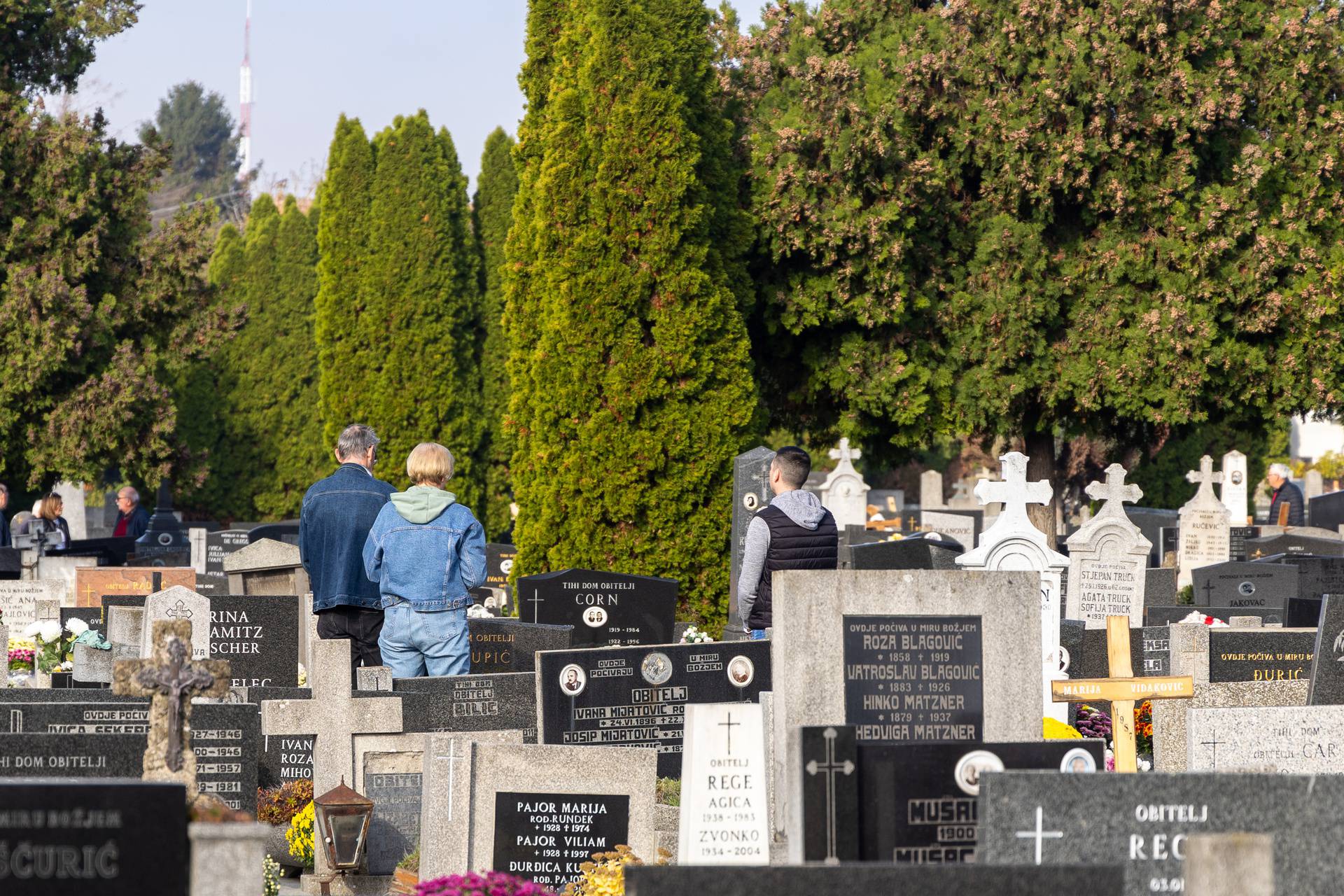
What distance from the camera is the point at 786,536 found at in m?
7.86

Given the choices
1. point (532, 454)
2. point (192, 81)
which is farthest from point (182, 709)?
point (192, 81)

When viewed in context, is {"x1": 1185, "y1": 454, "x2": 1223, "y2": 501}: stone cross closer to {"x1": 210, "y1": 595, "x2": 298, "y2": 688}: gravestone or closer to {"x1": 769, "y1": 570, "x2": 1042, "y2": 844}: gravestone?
{"x1": 210, "y1": 595, "x2": 298, "y2": 688}: gravestone

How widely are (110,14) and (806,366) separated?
11085 mm

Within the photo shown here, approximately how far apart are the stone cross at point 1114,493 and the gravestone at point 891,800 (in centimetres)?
926

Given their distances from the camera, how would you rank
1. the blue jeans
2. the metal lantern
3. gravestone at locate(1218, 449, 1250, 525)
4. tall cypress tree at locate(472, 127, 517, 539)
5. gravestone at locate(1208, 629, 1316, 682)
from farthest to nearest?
tall cypress tree at locate(472, 127, 517, 539)
gravestone at locate(1218, 449, 1250, 525)
gravestone at locate(1208, 629, 1316, 682)
the blue jeans
the metal lantern

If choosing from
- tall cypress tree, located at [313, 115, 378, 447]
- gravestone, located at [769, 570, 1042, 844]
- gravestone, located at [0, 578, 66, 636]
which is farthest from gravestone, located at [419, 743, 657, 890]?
tall cypress tree, located at [313, 115, 378, 447]

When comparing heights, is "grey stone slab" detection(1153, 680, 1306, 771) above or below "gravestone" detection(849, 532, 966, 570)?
below

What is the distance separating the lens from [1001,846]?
13.2 ft

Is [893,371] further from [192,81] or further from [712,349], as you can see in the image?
[192,81]

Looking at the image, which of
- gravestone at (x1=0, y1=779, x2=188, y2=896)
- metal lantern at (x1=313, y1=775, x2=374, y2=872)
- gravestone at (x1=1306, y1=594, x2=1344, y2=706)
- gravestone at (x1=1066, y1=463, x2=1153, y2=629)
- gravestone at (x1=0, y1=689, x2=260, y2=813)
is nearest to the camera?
gravestone at (x1=0, y1=779, x2=188, y2=896)

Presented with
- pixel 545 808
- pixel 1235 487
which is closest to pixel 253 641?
pixel 545 808

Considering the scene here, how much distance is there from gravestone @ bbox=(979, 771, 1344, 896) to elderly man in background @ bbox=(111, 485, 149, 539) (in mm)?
16053

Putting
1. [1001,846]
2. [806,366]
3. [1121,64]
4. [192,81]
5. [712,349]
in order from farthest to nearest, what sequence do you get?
1. [192,81]
2. [806,366]
3. [1121,64]
4. [712,349]
5. [1001,846]

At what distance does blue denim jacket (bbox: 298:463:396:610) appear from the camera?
7938mm
